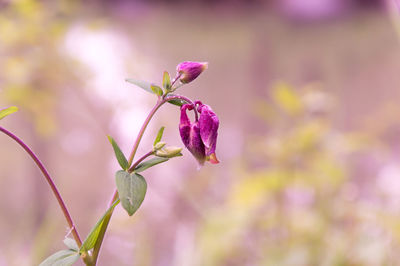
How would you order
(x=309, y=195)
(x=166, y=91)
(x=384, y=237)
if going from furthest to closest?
(x=309, y=195) < (x=384, y=237) < (x=166, y=91)

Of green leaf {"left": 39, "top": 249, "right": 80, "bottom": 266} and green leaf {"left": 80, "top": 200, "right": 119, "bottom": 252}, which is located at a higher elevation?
green leaf {"left": 80, "top": 200, "right": 119, "bottom": 252}

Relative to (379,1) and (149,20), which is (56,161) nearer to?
(149,20)

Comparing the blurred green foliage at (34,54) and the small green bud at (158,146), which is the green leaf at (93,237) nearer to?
the small green bud at (158,146)

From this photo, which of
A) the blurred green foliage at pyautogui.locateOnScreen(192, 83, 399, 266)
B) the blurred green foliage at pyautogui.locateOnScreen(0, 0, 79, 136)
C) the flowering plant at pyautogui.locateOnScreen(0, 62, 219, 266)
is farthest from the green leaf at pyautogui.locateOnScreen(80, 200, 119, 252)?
the blurred green foliage at pyautogui.locateOnScreen(0, 0, 79, 136)

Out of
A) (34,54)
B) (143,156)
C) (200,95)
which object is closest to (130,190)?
(143,156)

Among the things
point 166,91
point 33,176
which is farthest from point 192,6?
point 166,91

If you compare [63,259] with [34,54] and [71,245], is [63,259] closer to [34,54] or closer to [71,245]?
[71,245]

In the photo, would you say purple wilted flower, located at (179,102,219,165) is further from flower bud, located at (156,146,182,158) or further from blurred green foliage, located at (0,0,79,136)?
blurred green foliage, located at (0,0,79,136)
